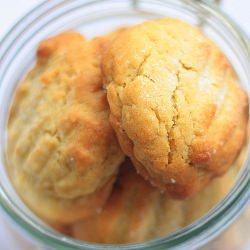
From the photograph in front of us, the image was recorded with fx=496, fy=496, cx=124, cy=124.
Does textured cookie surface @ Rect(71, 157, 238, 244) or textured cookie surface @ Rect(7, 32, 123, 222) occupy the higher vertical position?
textured cookie surface @ Rect(7, 32, 123, 222)

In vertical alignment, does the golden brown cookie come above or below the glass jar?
below

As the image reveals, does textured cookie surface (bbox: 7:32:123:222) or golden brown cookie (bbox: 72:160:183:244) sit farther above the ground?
textured cookie surface (bbox: 7:32:123:222)

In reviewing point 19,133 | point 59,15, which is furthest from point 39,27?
point 19,133

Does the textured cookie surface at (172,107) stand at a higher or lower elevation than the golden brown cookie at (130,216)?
higher

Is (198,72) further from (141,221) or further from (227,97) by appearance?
(141,221)

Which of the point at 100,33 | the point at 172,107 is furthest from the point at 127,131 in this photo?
the point at 100,33
